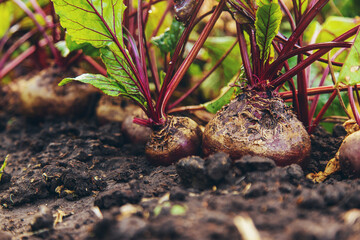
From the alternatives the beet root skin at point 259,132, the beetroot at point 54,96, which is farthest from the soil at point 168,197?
the beetroot at point 54,96

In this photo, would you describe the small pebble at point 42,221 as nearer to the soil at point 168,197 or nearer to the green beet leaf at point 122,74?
the soil at point 168,197

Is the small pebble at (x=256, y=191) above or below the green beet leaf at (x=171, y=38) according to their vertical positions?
below

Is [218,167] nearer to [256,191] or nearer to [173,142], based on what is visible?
[256,191]

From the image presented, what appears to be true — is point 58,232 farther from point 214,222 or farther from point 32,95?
point 32,95

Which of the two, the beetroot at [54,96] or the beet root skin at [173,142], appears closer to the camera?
the beet root skin at [173,142]

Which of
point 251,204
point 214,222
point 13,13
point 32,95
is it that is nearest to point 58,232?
point 214,222

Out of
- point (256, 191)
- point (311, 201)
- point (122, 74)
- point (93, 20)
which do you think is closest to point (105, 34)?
point (93, 20)

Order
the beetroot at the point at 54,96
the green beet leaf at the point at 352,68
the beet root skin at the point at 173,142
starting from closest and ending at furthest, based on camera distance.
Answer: the green beet leaf at the point at 352,68 < the beet root skin at the point at 173,142 < the beetroot at the point at 54,96
